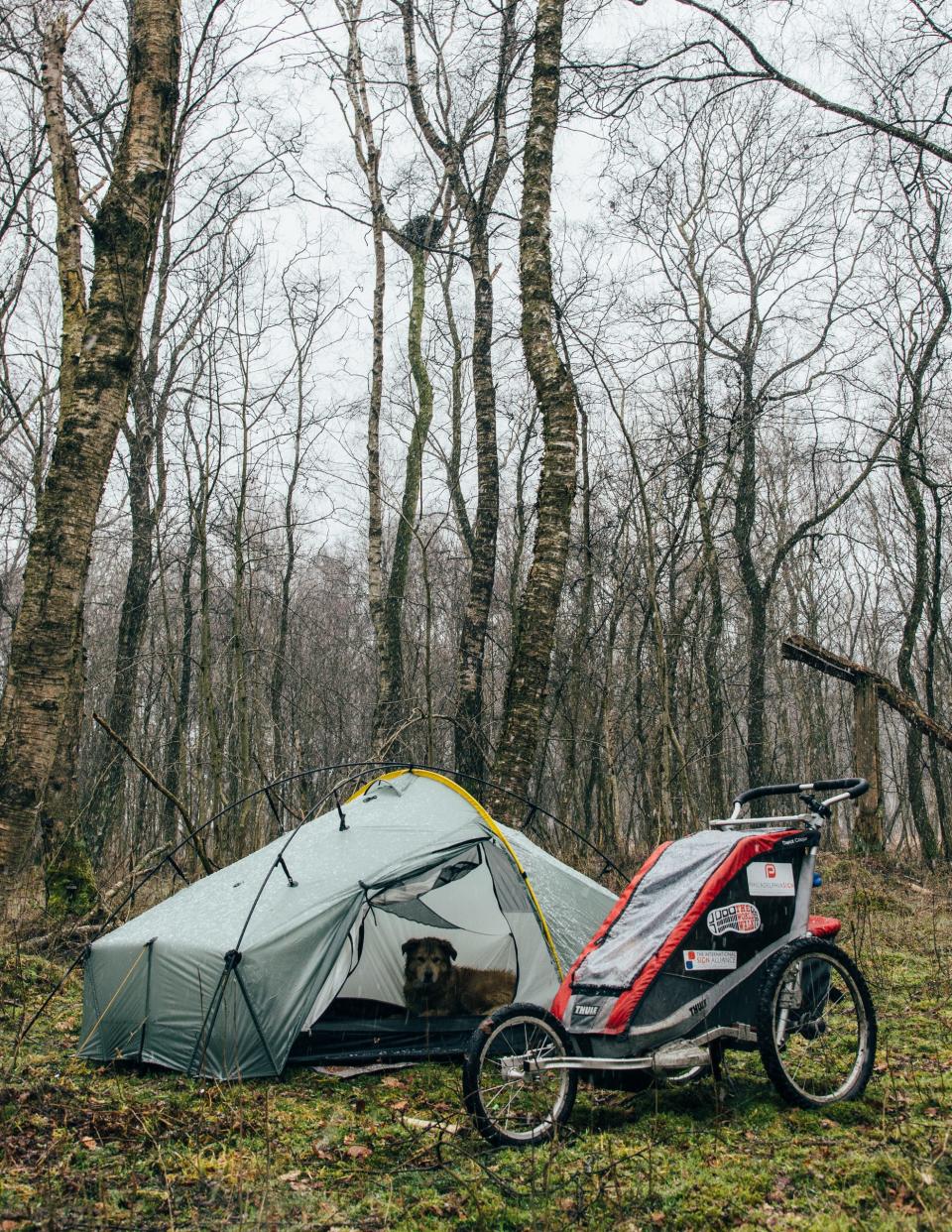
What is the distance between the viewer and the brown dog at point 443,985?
5.22m

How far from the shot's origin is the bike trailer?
11.4ft

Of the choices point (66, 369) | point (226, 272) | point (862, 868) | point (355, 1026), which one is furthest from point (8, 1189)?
point (226, 272)

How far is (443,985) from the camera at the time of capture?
5.25 meters

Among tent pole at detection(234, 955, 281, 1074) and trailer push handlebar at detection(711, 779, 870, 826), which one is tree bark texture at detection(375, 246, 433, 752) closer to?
tent pole at detection(234, 955, 281, 1074)

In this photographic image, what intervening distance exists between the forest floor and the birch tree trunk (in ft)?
5.09

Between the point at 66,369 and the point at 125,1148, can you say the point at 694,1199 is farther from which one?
the point at 66,369

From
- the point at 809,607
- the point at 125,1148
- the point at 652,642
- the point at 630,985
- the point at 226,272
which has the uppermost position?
the point at 226,272

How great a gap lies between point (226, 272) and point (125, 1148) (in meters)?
15.2

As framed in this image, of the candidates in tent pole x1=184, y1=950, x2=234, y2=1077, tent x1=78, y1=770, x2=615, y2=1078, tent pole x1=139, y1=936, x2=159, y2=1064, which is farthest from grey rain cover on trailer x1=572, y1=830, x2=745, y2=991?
tent pole x1=139, y1=936, x2=159, y2=1064

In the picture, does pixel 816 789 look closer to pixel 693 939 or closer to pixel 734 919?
pixel 734 919

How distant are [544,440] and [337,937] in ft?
13.3

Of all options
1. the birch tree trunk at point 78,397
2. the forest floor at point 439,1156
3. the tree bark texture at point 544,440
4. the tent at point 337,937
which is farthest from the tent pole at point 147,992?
the tree bark texture at point 544,440

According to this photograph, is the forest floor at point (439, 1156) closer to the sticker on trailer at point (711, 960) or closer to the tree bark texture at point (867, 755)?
the sticker on trailer at point (711, 960)

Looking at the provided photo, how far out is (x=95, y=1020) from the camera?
16.0 ft
